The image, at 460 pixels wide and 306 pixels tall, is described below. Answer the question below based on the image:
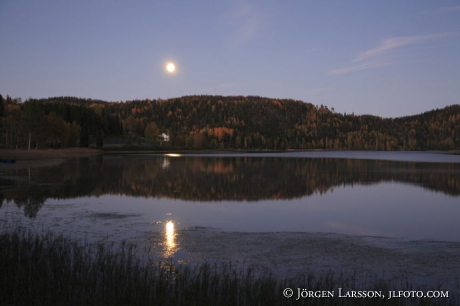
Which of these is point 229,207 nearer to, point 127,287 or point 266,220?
point 266,220

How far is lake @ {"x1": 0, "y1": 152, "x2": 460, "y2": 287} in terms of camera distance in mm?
13523

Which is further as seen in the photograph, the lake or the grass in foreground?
the lake

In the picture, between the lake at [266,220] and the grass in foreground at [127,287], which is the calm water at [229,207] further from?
the grass in foreground at [127,287]

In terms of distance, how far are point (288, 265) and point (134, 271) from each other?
4.41m

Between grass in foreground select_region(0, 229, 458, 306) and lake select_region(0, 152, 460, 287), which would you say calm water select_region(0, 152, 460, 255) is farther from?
grass in foreground select_region(0, 229, 458, 306)

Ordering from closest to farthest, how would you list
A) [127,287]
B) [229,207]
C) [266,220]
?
[127,287] < [266,220] < [229,207]

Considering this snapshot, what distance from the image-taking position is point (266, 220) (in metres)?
20.7

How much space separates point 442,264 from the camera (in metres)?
12.8

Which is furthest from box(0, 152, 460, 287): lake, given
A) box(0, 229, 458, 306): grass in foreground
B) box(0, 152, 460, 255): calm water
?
box(0, 229, 458, 306): grass in foreground

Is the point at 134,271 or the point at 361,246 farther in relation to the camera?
the point at 361,246

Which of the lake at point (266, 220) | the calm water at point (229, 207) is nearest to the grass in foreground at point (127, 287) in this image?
the lake at point (266, 220)

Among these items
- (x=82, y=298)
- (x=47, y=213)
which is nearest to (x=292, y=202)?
(x=47, y=213)

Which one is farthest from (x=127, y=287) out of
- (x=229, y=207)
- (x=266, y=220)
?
(x=229, y=207)

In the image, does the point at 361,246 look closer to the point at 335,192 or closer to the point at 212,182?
the point at 335,192
